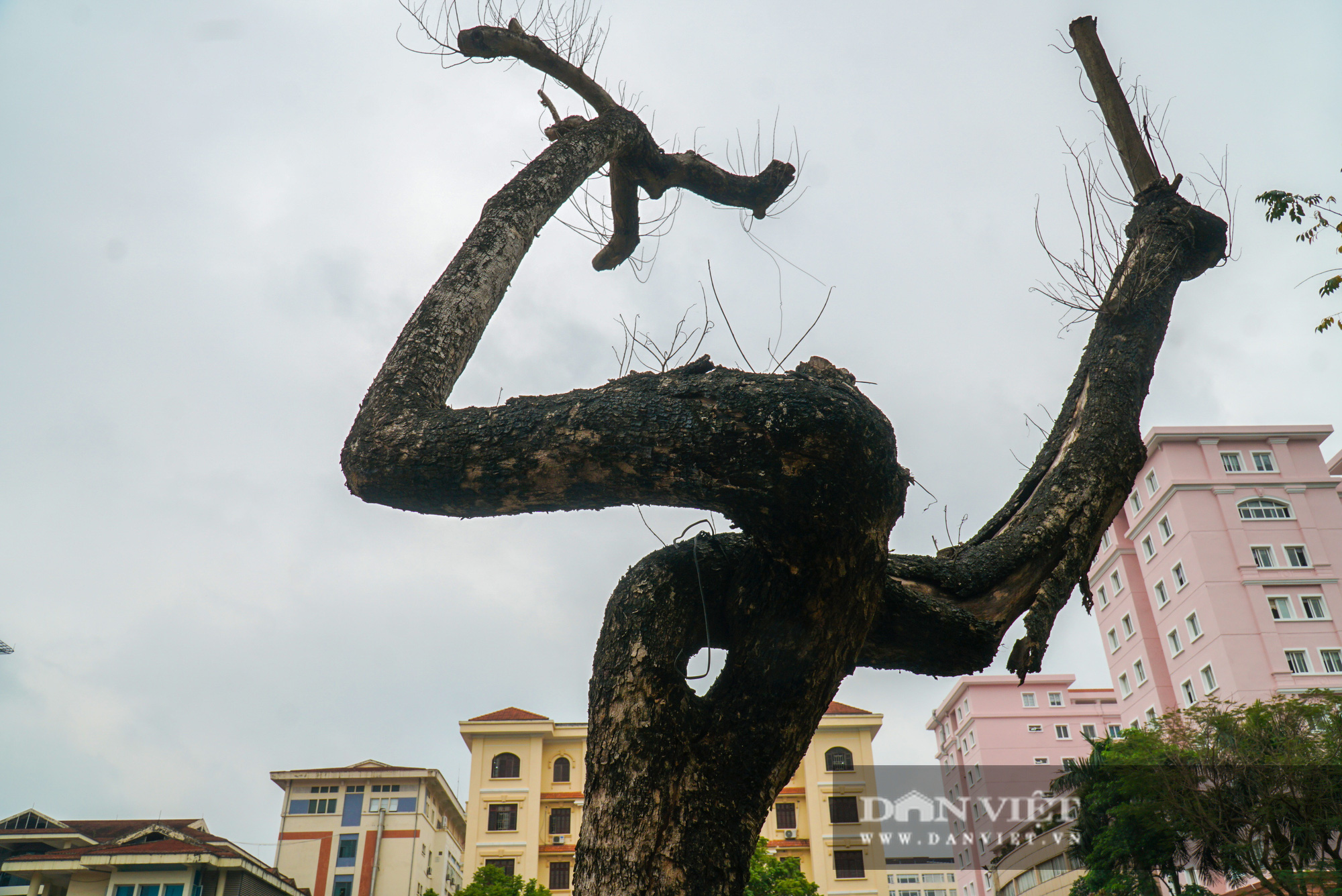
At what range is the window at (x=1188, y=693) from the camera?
3180 cm

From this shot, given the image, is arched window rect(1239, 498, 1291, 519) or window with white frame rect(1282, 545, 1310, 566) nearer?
window with white frame rect(1282, 545, 1310, 566)

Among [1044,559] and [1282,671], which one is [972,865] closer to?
[1282,671]

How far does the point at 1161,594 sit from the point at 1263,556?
4.01 m

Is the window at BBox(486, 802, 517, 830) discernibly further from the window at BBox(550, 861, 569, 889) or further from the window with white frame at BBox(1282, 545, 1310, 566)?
the window with white frame at BBox(1282, 545, 1310, 566)

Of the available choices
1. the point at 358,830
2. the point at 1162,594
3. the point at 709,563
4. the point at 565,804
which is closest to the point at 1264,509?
the point at 1162,594

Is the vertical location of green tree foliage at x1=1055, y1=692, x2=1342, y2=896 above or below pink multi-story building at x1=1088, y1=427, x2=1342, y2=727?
below

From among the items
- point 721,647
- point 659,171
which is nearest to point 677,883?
point 721,647

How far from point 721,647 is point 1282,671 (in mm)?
34803

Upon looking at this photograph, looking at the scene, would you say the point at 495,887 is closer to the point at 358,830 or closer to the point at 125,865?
the point at 125,865

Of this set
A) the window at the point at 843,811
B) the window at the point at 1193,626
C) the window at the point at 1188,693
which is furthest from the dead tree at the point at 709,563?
the window at the point at 1188,693

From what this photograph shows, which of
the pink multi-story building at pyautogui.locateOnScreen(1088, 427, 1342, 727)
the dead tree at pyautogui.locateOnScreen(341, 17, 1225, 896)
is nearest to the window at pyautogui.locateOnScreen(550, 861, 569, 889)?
the pink multi-story building at pyautogui.locateOnScreen(1088, 427, 1342, 727)

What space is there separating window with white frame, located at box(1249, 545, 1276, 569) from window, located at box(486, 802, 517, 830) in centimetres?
2879

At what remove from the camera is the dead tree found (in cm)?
168

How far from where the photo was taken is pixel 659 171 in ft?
11.8
